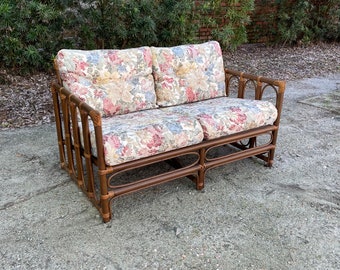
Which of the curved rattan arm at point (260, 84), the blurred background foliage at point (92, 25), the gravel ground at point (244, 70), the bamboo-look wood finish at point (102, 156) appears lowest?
the gravel ground at point (244, 70)

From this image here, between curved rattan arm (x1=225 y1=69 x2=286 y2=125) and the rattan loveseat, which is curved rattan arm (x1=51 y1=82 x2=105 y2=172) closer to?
the rattan loveseat

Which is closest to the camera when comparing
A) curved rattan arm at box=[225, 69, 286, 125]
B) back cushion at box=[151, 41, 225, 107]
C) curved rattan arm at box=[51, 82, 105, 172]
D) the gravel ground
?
curved rattan arm at box=[51, 82, 105, 172]

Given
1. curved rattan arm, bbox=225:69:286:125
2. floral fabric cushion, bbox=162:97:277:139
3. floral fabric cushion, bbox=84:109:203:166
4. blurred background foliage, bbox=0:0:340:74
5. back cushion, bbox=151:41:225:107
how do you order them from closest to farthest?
floral fabric cushion, bbox=84:109:203:166 → floral fabric cushion, bbox=162:97:277:139 → curved rattan arm, bbox=225:69:286:125 → back cushion, bbox=151:41:225:107 → blurred background foliage, bbox=0:0:340:74

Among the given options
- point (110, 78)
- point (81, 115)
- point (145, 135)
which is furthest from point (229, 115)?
point (81, 115)

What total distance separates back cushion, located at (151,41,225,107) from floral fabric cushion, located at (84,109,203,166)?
0.40 meters

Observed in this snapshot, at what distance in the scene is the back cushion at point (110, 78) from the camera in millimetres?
2322

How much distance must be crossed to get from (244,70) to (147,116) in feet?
12.6

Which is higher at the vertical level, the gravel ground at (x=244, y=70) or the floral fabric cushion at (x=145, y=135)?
the floral fabric cushion at (x=145, y=135)

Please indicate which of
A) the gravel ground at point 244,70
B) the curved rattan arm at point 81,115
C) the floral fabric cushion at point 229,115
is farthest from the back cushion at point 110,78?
the gravel ground at point 244,70

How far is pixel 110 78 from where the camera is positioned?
2.46 meters

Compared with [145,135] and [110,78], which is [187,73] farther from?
[145,135]

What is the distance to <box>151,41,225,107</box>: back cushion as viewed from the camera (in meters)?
2.71

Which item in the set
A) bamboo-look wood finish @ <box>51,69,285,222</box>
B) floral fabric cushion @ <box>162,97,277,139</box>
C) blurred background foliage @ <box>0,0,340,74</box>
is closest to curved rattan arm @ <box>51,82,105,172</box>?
bamboo-look wood finish @ <box>51,69,285,222</box>

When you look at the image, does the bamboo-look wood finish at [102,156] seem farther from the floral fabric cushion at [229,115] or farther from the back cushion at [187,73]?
the back cushion at [187,73]
